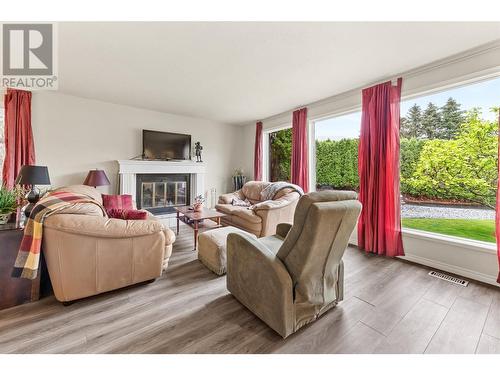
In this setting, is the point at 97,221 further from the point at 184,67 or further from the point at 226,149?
the point at 226,149

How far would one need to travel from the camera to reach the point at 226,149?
220 inches

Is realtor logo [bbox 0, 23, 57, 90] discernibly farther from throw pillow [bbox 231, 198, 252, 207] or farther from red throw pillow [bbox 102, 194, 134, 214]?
throw pillow [bbox 231, 198, 252, 207]

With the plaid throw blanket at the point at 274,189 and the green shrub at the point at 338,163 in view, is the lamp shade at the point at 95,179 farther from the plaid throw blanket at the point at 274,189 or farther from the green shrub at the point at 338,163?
the green shrub at the point at 338,163

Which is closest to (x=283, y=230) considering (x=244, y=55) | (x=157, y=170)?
(x=244, y=55)

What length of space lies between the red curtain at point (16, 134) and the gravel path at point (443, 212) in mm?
5632

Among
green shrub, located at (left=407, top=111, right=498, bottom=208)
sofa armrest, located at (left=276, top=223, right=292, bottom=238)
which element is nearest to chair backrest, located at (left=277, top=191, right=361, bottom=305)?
sofa armrest, located at (left=276, top=223, right=292, bottom=238)

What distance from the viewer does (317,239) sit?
134cm

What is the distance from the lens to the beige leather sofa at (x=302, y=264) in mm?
1345

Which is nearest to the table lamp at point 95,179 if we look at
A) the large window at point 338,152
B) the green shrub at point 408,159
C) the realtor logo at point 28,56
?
the realtor logo at point 28,56

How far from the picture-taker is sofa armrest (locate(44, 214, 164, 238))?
168cm

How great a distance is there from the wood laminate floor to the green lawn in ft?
2.10

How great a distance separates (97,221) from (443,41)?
3.58 meters
